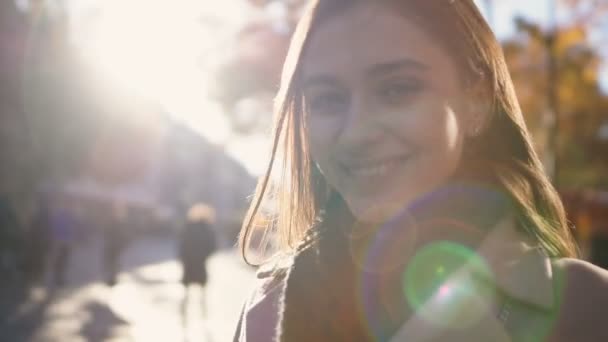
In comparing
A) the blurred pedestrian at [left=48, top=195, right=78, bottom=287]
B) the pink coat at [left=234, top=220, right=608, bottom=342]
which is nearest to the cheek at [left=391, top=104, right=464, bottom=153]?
the pink coat at [left=234, top=220, right=608, bottom=342]

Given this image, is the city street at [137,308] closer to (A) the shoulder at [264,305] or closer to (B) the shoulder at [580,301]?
(A) the shoulder at [264,305]

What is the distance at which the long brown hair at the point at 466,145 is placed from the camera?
4.37 feet

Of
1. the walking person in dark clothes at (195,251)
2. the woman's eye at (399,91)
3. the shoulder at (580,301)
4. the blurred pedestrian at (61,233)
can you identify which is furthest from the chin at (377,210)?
the blurred pedestrian at (61,233)

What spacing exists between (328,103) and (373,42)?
0.16 meters

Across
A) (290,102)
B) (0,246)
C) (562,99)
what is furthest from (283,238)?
(562,99)

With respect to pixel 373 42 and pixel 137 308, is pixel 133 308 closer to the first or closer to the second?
pixel 137 308

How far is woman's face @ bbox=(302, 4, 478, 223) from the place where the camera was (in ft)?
4.06

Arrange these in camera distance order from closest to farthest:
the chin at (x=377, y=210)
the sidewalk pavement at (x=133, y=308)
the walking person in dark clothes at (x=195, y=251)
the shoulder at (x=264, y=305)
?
the chin at (x=377, y=210) → the shoulder at (x=264, y=305) → the sidewalk pavement at (x=133, y=308) → the walking person in dark clothes at (x=195, y=251)

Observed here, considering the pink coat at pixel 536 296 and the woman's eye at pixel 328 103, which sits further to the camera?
the woman's eye at pixel 328 103

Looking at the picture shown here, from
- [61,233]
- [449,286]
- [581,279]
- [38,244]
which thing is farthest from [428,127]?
[38,244]

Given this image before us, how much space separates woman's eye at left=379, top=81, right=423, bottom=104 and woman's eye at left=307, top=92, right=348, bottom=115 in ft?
0.30

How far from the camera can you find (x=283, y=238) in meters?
1.73

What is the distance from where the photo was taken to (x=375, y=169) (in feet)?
4.14

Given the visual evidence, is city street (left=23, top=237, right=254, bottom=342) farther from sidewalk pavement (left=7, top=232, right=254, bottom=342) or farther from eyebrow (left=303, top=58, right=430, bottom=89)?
eyebrow (left=303, top=58, right=430, bottom=89)
